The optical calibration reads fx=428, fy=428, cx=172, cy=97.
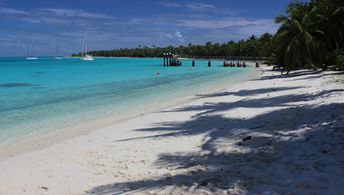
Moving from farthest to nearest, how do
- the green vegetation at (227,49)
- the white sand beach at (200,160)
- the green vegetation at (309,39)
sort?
the green vegetation at (227,49)
the green vegetation at (309,39)
the white sand beach at (200,160)

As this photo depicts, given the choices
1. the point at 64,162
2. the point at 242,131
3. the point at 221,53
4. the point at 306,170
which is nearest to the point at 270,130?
the point at 242,131

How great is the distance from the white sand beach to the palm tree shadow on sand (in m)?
0.01

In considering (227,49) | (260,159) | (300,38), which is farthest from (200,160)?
(227,49)

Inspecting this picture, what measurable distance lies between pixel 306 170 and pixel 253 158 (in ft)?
4.00

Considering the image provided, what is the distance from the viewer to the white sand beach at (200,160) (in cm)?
600

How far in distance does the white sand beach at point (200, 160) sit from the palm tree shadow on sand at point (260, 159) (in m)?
0.01

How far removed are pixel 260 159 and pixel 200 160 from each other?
3.51 feet

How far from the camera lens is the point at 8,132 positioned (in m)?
13.3

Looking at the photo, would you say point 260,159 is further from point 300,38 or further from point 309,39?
point 300,38

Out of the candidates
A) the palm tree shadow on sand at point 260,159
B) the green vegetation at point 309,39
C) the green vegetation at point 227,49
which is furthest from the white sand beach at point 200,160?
the green vegetation at point 227,49

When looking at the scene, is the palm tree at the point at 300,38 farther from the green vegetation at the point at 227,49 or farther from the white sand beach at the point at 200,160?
the green vegetation at the point at 227,49

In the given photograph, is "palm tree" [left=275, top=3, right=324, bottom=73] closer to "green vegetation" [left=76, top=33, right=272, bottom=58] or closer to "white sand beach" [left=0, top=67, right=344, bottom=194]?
"white sand beach" [left=0, top=67, right=344, bottom=194]

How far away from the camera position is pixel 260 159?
285 inches

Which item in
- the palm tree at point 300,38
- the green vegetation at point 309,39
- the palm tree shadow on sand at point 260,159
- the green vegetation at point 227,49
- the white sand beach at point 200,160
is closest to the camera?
the palm tree shadow on sand at point 260,159
